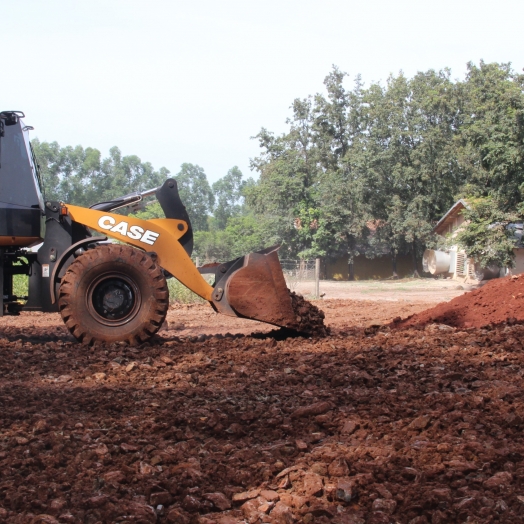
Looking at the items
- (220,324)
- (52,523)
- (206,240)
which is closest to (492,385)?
(52,523)

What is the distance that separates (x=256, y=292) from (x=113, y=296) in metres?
1.72

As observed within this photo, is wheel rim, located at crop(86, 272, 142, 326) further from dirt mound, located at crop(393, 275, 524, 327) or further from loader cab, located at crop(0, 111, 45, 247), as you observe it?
dirt mound, located at crop(393, 275, 524, 327)

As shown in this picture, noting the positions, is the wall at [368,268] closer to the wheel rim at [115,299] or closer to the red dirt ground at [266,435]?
the wheel rim at [115,299]

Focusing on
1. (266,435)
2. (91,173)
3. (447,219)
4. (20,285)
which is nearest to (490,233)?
(447,219)

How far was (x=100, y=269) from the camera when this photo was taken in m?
8.27

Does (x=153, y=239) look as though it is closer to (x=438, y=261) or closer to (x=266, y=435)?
(x=266, y=435)

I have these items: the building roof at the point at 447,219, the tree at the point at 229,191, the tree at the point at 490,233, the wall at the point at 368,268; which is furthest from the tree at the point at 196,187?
the tree at the point at 490,233

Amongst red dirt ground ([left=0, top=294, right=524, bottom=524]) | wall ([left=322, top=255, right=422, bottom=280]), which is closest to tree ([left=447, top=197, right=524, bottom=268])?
red dirt ground ([left=0, top=294, right=524, bottom=524])

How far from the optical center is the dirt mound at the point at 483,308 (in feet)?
35.9

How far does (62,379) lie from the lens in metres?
6.58

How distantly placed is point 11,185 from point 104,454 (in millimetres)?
5328

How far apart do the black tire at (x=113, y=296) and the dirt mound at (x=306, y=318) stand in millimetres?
1697

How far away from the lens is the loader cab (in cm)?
838

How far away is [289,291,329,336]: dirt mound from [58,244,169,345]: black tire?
170 centimetres
